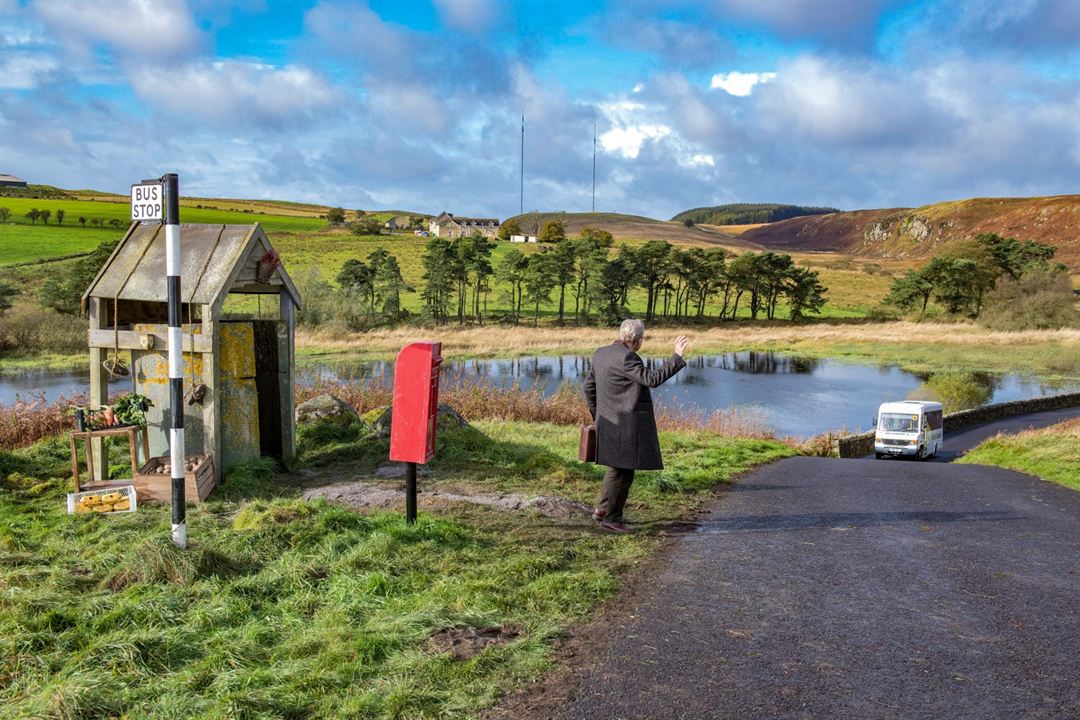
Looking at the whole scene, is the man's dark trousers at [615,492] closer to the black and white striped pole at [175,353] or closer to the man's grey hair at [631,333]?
the man's grey hair at [631,333]

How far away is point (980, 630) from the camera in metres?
5.48

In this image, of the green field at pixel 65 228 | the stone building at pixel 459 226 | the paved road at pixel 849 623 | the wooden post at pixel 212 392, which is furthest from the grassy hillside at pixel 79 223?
the paved road at pixel 849 623

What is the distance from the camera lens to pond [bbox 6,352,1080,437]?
33.0m

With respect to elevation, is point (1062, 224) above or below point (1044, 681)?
above

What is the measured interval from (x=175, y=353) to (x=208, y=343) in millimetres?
2583

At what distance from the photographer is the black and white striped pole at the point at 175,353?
20.6 feet

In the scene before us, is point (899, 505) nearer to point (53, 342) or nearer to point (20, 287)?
point (53, 342)

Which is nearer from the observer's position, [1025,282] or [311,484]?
[311,484]

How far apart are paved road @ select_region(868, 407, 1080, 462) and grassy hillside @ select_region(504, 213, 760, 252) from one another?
11437 cm

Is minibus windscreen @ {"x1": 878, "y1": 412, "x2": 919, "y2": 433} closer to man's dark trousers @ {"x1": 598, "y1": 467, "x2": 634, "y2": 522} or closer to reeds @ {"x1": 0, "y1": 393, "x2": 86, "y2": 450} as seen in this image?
man's dark trousers @ {"x1": 598, "y1": 467, "x2": 634, "y2": 522}

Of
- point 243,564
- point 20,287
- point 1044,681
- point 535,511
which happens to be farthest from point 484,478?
point 20,287

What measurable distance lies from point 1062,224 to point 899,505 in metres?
199

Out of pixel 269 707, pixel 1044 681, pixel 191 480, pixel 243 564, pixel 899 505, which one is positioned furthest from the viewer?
pixel 899 505

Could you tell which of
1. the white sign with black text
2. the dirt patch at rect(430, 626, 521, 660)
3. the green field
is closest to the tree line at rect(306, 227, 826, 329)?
the green field
